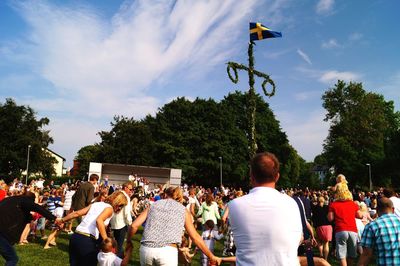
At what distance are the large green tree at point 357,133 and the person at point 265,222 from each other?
54.3 metres

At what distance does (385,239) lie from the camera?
4.63 m

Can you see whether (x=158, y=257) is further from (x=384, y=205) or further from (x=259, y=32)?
(x=259, y=32)

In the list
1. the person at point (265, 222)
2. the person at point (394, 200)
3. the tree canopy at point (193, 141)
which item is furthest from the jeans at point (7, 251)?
the tree canopy at point (193, 141)

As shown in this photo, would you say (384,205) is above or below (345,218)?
above

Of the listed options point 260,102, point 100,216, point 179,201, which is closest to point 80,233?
point 100,216

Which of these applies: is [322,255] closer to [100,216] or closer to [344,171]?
[100,216]

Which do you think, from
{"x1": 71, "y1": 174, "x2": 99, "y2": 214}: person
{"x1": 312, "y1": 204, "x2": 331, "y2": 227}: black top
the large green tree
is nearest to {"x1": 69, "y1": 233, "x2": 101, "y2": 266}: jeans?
{"x1": 71, "y1": 174, "x2": 99, "y2": 214}: person

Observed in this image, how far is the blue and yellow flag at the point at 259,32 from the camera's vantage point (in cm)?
1448

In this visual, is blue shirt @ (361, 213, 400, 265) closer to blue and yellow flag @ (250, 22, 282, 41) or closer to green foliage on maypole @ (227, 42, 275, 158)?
green foliage on maypole @ (227, 42, 275, 158)

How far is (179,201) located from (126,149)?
48.0 metres

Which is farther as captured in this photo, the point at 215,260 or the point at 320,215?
the point at 320,215

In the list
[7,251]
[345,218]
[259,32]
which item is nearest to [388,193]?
[345,218]

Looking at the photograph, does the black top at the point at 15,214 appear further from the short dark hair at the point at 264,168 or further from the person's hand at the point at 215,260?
the short dark hair at the point at 264,168

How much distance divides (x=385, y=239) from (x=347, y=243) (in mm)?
3967
